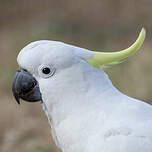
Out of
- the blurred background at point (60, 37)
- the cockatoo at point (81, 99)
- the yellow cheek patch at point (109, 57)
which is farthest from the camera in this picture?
the blurred background at point (60, 37)

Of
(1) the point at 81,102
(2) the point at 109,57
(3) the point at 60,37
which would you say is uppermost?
(2) the point at 109,57

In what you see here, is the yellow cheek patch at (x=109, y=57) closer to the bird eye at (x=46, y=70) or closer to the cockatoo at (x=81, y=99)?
the cockatoo at (x=81, y=99)

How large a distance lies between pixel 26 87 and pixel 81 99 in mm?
294

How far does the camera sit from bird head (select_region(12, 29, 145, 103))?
2315 millimetres

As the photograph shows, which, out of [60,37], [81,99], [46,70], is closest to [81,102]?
[81,99]

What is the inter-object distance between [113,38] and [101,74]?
5.57 meters

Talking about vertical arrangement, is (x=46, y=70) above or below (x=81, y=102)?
above

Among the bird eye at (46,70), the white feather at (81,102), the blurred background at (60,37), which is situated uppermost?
the bird eye at (46,70)

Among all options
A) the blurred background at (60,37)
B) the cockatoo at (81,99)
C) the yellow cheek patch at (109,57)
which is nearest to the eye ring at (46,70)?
the cockatoo at (81,99)

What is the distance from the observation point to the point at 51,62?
232cm

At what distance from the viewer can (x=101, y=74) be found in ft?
7.72

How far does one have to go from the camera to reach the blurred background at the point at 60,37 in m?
5.55

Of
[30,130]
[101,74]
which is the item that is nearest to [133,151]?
[101,74]

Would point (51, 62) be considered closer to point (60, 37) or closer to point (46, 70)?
point (46, 70)
